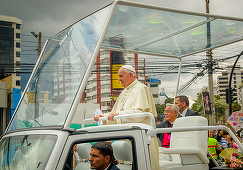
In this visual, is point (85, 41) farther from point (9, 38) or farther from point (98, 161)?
point (9, 38)

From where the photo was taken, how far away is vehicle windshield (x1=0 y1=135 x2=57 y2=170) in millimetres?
2076

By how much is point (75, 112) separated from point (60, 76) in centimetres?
43

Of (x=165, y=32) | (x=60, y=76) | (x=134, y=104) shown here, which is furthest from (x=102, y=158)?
(x=165, y=32)

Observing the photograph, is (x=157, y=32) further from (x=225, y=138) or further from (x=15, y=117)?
(x=225, y=138)

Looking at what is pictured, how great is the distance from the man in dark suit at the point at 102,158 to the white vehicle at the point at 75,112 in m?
0.09

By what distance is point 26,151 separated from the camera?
89.8 inches

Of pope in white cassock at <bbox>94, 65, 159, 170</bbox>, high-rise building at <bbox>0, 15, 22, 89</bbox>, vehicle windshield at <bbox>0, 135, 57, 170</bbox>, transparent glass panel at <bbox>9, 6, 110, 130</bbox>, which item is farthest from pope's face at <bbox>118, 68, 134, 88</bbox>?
high-rise building at <bbox>0, 15, 22, 89</bbox>

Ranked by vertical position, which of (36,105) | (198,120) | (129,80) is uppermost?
(129,80)

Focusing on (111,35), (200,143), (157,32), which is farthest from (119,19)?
(200,143)

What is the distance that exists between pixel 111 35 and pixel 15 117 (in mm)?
2299

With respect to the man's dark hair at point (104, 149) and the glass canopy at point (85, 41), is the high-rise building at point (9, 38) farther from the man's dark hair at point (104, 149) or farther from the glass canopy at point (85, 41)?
the man's dark hair at point (104, 149)

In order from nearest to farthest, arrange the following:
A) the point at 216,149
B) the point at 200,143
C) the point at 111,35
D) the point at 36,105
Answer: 1. the point at 36,105
2. the point at 200,143
3. the point at 111,35
4. the point at 216,149

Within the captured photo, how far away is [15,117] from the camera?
3.06m

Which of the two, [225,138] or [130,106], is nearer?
[130,106]
